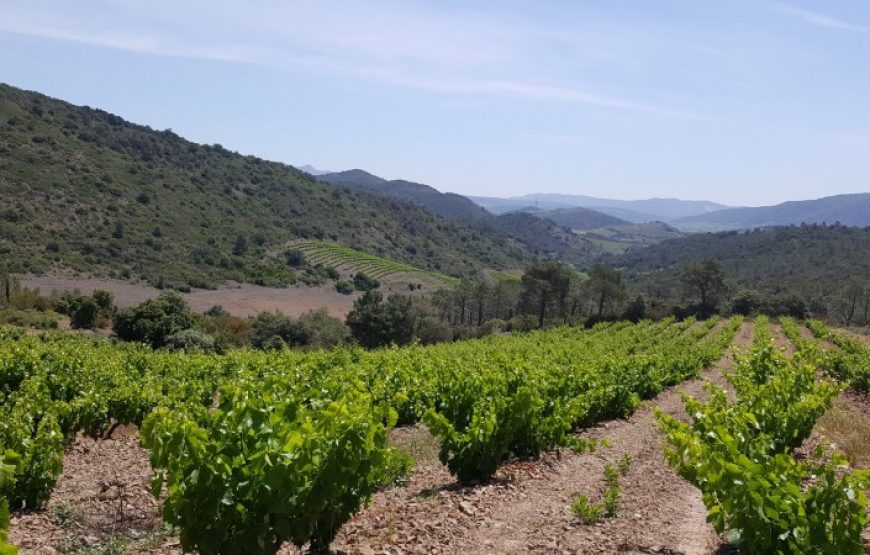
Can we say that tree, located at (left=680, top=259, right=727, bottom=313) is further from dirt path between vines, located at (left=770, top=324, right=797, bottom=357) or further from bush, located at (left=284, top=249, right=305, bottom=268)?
bush, located at (left=284, top=249, right=305, bottom=268)

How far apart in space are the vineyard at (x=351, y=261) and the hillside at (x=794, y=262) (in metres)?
39.5

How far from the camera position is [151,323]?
45.7 m

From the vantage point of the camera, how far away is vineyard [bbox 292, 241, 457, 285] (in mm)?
104750

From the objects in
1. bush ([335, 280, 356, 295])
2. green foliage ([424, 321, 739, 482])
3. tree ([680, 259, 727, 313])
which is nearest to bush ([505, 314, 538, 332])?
tree ([680, 259, 727, 313])

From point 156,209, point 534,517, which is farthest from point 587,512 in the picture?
point 156,209

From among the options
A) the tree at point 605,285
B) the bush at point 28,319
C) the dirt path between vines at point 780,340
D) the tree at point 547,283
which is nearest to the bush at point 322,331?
the bush at point 28,319

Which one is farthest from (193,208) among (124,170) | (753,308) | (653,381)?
(653,381)

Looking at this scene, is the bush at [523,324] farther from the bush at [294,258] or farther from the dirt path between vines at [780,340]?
the bush at [294,258]

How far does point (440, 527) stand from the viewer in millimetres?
7039

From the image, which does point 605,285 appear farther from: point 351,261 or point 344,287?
point 351,261

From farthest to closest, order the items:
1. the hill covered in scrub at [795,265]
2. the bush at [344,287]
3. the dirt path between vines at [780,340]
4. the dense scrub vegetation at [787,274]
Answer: the bush at [344,287] → the hill covered in scrub at [795,265] → the dense scrub vegetation at [787,274] → the dirt path between vines at [780,340]

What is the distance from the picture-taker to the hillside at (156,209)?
248ft

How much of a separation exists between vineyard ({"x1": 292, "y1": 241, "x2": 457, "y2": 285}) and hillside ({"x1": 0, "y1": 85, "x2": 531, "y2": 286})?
455 cm

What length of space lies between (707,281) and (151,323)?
53.9 m
